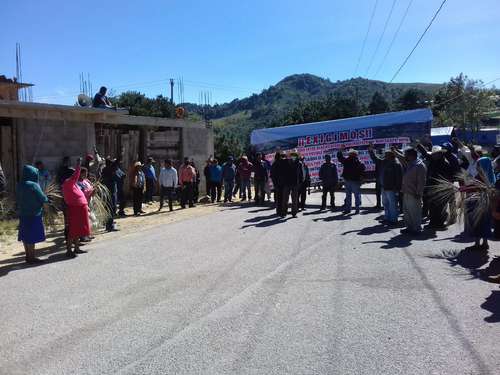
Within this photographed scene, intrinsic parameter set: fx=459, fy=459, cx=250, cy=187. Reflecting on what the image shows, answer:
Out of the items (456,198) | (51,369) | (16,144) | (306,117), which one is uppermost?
(306,117)

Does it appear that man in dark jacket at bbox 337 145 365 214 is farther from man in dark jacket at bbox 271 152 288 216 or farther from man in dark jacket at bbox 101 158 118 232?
man in dark jacket at bbox 101 158 118 232

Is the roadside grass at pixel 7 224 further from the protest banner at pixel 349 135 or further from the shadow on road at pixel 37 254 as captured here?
the protest banner at pixel 349 135

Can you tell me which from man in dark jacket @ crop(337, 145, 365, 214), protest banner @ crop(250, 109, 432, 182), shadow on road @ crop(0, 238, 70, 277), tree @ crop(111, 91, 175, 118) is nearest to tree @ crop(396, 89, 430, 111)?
tree @ crop(111, 91, 175, 118)

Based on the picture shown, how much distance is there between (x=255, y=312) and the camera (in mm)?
5020

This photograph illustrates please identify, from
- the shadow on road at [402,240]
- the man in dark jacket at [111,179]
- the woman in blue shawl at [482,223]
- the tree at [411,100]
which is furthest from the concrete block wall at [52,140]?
the tree at [411,100]

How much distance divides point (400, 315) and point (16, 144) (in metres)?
12.9

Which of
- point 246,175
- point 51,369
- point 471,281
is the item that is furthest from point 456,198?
point 246,175

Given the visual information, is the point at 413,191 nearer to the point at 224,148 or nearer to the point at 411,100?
the point at 224,148

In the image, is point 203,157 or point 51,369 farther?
point 203,157

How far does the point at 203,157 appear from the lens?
21219 mm

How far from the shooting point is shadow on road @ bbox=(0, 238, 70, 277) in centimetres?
762

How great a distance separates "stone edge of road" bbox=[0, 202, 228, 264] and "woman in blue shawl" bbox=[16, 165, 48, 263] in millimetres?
692

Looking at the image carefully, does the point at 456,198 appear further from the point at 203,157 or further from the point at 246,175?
the point at 203,157

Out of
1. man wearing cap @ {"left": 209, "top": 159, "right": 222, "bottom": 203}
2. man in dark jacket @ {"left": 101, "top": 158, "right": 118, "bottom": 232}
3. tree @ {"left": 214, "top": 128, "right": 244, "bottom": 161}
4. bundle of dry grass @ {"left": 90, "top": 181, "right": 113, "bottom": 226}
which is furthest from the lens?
tree @ {"left": 214, "top": 128, "right": 244, "bottom": 161}
